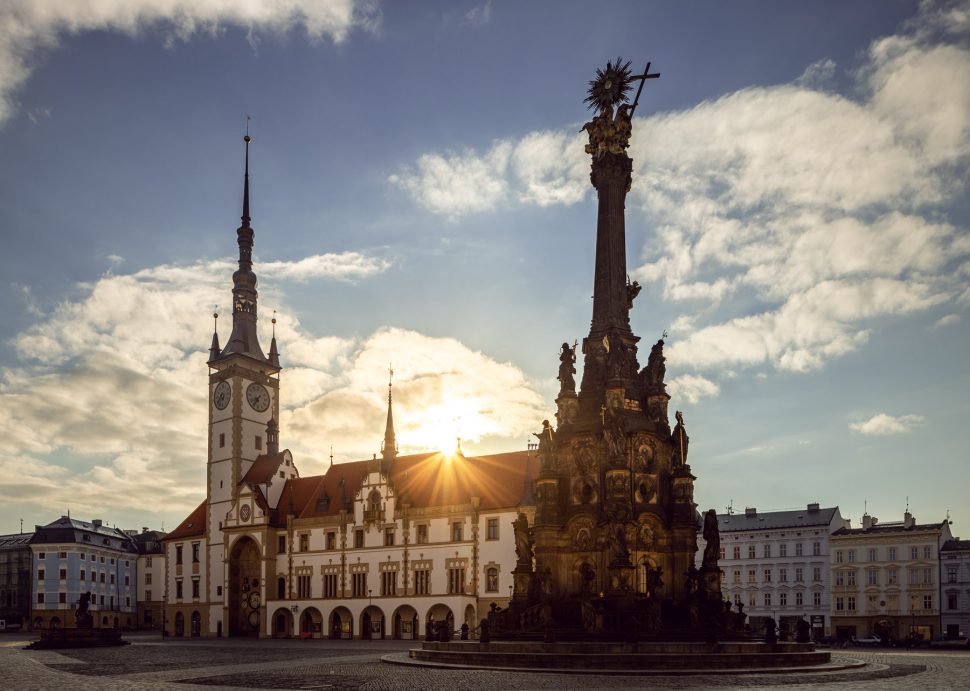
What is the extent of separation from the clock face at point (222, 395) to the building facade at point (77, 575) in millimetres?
32759

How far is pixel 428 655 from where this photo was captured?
2461 cm

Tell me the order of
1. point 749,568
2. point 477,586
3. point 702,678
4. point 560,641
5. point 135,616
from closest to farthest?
1. point 702,678
2. point 560,641
3. point 477,586
4. point 749,568
5. point 135,616

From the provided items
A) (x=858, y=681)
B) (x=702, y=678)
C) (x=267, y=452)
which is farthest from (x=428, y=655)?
(x=267, y=452)

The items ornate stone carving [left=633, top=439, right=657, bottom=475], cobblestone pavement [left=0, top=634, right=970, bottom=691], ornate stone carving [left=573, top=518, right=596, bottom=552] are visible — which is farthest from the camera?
ornate stone carving [left=633, top=439, right=657, bottom=475]

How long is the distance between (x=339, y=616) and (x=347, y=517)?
22.0ft

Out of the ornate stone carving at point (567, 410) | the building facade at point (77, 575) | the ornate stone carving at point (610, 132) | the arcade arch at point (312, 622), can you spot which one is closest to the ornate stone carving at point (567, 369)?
the ornate stone carving at point (567, 410)

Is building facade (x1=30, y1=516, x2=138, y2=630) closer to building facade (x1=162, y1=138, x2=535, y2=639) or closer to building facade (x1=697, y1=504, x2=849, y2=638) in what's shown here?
building facade (x1=162, y1=138, x2=535, y2=639)

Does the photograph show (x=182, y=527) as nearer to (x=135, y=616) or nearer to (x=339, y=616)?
(x=339, y=616)

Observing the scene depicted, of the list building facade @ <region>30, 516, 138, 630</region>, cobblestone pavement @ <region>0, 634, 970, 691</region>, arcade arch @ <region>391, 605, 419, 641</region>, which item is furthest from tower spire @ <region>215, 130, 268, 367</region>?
cobblestone pavement @ <region>0, 634, 970, 691</region>

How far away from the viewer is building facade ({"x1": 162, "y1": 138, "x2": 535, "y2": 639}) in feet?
185

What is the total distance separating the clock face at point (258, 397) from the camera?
7481 centimetres

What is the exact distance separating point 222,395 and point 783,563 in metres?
47.8

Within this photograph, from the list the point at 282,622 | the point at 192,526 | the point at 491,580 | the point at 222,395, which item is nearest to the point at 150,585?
the point at 192,526

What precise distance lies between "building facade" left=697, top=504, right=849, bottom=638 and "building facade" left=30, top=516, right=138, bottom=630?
62402 mm
